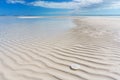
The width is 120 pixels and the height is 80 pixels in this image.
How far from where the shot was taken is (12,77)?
2205 mm

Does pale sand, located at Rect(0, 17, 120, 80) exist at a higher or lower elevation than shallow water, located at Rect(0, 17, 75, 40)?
lower

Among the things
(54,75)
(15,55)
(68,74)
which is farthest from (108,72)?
(15,55)

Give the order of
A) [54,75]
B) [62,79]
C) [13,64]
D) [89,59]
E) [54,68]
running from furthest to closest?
[89,59] → [13,64] → [54,68] → [54,75] → [62,79]

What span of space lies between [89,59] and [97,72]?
616 millimetres

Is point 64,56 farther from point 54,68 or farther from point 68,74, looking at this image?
point 68,74

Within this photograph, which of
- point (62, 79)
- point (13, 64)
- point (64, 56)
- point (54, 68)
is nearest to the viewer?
point (62, 79)

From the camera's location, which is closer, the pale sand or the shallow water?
the pale sand

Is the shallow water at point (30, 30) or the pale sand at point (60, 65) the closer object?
the pale sand at point (60, 65)

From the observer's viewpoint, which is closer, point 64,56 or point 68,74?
point 68,74

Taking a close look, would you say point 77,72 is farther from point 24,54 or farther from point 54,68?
point 24,54

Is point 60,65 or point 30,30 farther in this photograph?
point 30,30

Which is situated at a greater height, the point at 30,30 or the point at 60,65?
the point at 30,30

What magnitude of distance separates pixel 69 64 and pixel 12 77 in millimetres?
1069

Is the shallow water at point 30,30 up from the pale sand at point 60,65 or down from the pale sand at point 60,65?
up
